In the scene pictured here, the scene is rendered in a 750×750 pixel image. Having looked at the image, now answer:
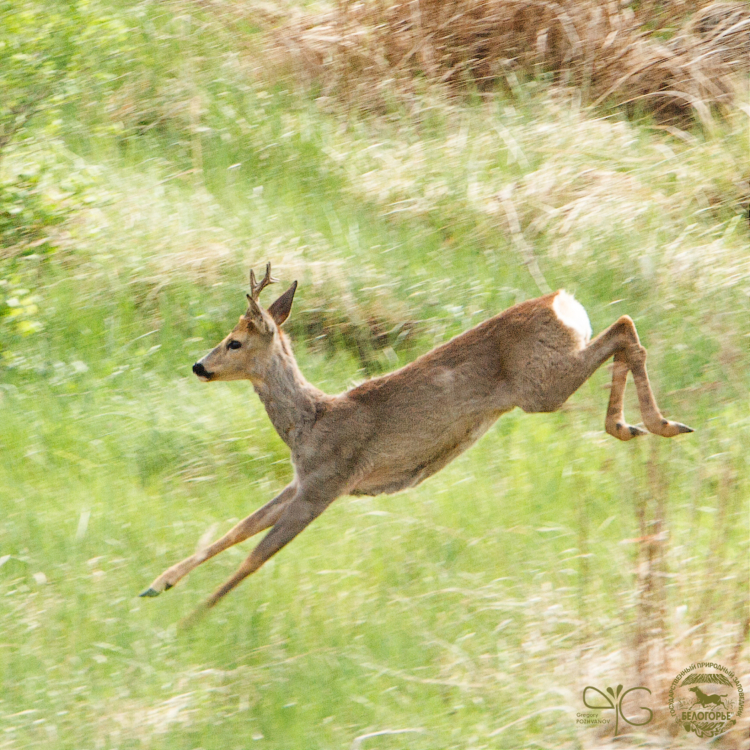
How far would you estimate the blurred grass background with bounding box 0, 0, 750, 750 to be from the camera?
17.4 feet

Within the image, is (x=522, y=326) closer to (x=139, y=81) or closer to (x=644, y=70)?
(x=644, y=70)

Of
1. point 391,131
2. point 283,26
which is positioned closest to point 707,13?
point 391,131

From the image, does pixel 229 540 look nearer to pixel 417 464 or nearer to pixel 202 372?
pixel 202 372

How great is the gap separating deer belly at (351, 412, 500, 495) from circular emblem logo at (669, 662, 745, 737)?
1.71 meters

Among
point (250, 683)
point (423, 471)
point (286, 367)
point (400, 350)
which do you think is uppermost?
point (286, 367)

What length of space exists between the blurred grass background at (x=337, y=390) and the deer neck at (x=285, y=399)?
2.71 feet

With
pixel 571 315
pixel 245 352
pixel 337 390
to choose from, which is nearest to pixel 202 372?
pixel 245 352

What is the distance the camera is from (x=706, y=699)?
15.5 ft

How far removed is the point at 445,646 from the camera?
18.7 ft

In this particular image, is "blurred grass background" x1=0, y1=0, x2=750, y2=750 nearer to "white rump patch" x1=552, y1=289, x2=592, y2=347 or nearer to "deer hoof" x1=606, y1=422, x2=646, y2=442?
"deer hoof" x1=606, y1=422, x2=646, y2=442

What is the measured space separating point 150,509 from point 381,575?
5.09ft

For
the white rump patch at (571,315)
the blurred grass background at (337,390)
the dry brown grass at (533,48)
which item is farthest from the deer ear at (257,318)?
the dry brown grass at (533,48)

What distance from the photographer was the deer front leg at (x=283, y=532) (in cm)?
566

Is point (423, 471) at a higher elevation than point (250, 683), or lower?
higher
